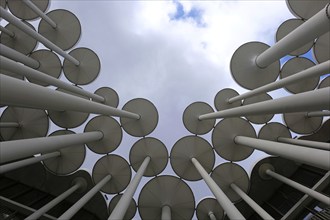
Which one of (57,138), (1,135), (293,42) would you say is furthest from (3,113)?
(293,42)

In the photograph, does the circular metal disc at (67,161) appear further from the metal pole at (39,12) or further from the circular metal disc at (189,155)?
the metal pole at (39,12)

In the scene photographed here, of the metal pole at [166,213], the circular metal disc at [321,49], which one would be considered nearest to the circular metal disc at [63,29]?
the metal pole at [166,213]

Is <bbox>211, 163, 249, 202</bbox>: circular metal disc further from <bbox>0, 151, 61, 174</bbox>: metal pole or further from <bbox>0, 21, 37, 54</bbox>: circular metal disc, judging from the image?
<bbox>0, 21, 37, 54</bbox>: circular metal disc

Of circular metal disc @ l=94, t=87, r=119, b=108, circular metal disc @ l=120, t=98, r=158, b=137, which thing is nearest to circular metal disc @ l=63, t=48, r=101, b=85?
circular metal disc @ l=94, t=87, r=119, b=108

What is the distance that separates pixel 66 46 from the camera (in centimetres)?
1833

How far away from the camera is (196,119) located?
18750 mm

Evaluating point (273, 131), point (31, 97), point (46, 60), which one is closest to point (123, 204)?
point (31, 97)

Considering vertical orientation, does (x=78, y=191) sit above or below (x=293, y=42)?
below

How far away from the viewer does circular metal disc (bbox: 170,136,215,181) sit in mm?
18031

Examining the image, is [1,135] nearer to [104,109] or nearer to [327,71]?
[104,109]

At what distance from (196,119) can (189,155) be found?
2.57 metres

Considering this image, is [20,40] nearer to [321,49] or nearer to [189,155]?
[189,155]

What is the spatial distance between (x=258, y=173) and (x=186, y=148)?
5.84 m

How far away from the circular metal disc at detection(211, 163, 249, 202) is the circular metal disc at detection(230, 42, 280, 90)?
18.9 ft
